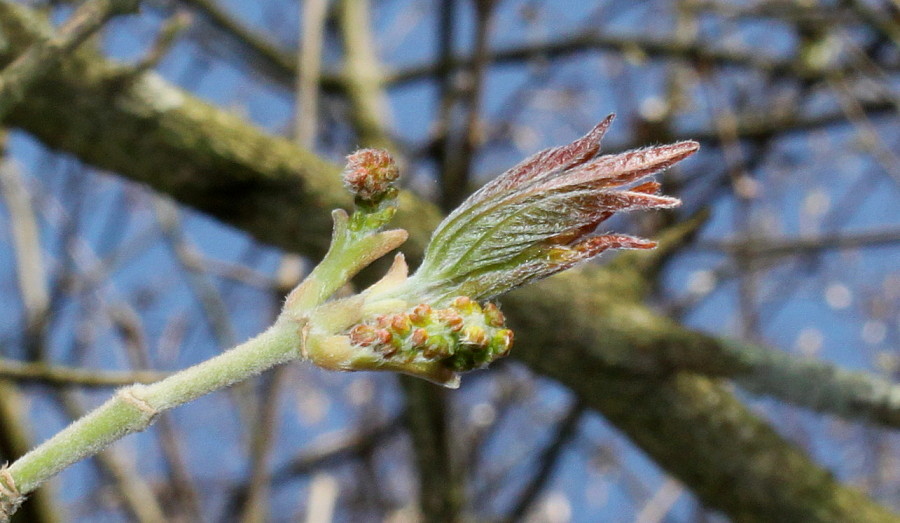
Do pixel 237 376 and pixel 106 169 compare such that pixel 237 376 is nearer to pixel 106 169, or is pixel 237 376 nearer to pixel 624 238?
pixel 624 238

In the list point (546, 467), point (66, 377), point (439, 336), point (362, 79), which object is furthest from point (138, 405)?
point (362, 79)

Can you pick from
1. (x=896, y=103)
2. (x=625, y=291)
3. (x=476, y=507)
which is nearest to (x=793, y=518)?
(x=625, y=291)

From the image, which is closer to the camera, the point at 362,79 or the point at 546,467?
the point at 546,467

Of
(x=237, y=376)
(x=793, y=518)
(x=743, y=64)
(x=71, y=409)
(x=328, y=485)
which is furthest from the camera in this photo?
(x=743, y=64)

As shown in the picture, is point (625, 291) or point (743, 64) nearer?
point (625, 291)

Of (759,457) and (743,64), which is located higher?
(743,64)

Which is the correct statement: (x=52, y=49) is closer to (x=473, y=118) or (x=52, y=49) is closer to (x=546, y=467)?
(x=473, y=118)

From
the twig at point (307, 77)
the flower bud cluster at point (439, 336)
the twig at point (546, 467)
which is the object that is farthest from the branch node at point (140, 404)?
the twig at point (546, 467)
